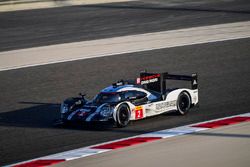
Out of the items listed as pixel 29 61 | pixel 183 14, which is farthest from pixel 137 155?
pixel 183 14

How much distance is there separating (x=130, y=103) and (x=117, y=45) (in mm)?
12683

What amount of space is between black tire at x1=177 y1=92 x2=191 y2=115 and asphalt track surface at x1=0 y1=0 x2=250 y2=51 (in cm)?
1342

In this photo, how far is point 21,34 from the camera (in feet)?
107

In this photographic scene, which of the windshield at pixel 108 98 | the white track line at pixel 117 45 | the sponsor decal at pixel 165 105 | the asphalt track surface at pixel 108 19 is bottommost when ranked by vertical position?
the sponsor decal at pixel 165 105

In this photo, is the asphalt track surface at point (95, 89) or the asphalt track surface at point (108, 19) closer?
the asphalt track surface at point (95, 89)

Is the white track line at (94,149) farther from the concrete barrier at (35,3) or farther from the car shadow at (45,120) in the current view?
the concrete barrier at (35,3)

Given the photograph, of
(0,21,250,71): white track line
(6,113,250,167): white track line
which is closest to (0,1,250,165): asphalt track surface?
(6,113,250,167): white track line

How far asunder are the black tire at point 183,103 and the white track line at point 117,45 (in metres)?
9.62

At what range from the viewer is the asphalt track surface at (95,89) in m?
15.7

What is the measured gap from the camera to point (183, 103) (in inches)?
699

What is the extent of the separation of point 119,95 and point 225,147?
11.3 feet

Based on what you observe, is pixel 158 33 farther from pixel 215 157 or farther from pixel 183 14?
pixel 215 157

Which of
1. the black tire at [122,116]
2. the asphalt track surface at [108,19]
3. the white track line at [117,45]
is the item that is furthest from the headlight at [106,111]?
the asphalt track surface at [108,19]

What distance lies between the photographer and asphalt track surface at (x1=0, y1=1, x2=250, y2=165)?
15680mm
